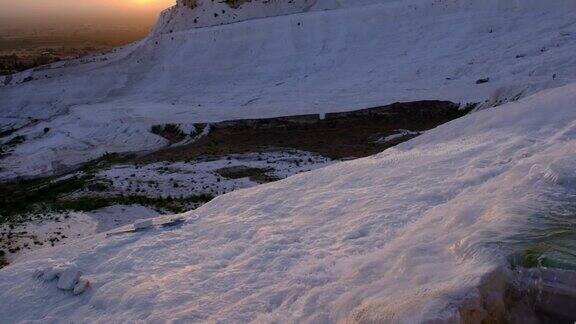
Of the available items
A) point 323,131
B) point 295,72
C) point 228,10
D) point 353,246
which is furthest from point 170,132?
point 353,246

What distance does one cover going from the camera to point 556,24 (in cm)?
2962

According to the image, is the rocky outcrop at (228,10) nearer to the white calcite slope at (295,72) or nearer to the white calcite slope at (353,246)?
the white calcite slope at (295,72)

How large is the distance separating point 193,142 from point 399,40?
15.7m

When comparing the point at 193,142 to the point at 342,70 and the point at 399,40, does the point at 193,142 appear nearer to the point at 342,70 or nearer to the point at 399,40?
the point at 342,70

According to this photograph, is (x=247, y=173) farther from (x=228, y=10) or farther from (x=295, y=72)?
(x=228, y=10)

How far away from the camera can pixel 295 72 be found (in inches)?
1399

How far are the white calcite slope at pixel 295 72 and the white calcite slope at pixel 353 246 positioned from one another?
13132 millimetres

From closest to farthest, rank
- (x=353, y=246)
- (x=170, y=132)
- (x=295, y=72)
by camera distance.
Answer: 1. (x=353, y=246)
2. (x=170, y=132)
3. (x=295, y=72)

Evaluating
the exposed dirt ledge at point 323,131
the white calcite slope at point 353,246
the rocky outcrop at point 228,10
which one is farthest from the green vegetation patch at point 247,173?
the rocky outcrop at point 228,10

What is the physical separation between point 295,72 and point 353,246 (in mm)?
29086

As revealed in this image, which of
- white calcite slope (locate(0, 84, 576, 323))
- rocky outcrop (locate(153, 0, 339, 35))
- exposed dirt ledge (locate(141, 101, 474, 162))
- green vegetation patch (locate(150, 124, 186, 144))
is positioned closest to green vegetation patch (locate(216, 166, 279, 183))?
exposed dirt ledge (locate(141, 101, 474, 162))

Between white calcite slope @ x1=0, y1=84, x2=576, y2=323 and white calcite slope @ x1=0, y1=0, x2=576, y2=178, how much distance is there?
1313 cm

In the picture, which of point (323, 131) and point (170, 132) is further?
point (170, 132)

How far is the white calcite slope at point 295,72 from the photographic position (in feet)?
90.1
